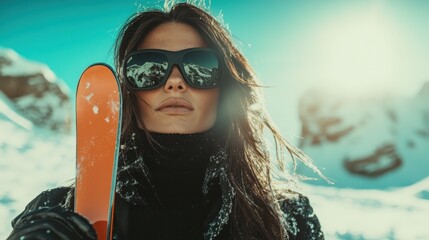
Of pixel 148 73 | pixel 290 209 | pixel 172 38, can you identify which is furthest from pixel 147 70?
pixel 290 209

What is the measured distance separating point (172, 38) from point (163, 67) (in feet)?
0.87

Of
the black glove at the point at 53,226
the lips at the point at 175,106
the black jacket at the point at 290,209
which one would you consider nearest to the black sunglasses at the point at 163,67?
the lips at the point at 175,106

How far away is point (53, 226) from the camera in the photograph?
203 centimetres

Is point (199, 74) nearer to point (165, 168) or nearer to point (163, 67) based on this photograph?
point (163, 67)

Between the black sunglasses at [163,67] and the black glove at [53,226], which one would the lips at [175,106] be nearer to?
the black sunglasses at [163,67]

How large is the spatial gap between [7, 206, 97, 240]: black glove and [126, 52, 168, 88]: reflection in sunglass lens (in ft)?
3.91

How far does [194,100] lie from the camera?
10.2ft

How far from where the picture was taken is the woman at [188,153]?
286 centimetres

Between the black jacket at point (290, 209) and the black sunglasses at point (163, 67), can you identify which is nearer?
the black jacket at point (290, 209)

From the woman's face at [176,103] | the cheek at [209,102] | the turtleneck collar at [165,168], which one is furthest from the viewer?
the cheek at [209,102]

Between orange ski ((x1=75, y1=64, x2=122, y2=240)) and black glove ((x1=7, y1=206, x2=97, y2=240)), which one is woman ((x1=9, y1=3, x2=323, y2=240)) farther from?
black glove ((x1=7, y1=206, x2=97, y2=240))

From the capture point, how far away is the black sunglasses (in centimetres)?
308

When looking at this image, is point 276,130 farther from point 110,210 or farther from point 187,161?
point 110,210

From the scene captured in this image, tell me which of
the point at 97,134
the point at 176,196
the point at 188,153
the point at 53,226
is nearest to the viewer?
the point at 53,226
